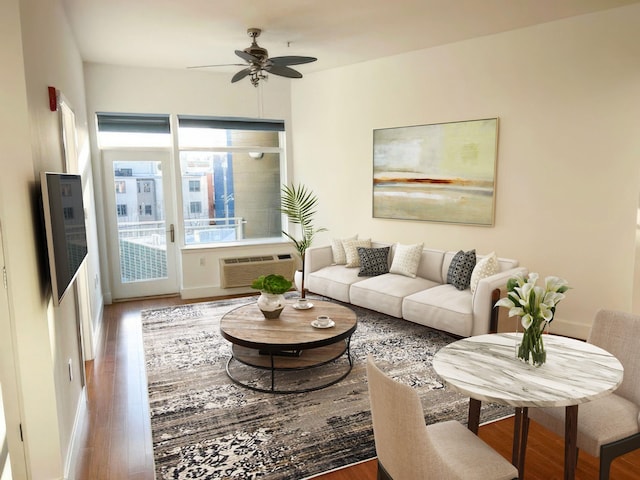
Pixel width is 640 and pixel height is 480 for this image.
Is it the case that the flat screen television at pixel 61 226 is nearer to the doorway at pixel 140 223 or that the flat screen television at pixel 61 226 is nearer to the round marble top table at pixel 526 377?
the round marble top table at pixel 526 377

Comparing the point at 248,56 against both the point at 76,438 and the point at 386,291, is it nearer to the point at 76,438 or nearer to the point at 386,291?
the point at 386,291

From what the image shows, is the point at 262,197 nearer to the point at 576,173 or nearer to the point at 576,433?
the point at 576,173

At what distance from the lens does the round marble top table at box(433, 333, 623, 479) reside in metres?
1.80

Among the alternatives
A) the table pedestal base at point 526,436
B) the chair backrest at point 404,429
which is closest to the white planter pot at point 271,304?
the table pedestal base at point 526,436

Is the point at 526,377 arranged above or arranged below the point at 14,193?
below

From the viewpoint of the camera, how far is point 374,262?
5.39m

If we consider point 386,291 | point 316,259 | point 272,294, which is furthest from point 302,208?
point 272,294

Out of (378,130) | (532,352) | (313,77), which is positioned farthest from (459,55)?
(532,352)

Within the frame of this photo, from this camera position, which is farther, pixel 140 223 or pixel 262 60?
pixel 140 223

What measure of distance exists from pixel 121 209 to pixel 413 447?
18.6ft

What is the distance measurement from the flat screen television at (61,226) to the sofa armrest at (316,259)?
314cm

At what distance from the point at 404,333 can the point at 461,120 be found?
2.56 metres

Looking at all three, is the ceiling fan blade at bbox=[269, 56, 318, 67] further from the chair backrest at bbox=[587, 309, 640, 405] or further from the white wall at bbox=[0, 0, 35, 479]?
the chair backrest at bbox=[587, 309, 640, 405]

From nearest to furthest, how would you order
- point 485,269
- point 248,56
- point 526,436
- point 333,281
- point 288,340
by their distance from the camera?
1. point 526,436
2. point 288,340
3. point 248,56
4. point 485,269
5. point 333,281
